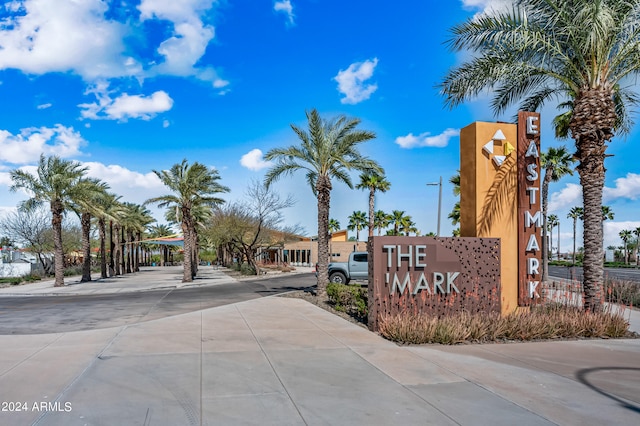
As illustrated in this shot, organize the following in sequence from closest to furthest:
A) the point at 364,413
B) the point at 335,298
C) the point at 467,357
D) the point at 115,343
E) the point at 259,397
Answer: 1. the point at 364,413
2. the point at 259,397
3. the point at 467,357
4. the point at 115,343
5. the point at 335,298

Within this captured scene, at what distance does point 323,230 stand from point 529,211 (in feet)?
28.1

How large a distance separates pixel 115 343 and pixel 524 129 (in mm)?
11624

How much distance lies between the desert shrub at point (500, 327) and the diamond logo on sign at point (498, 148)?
4.12 meters

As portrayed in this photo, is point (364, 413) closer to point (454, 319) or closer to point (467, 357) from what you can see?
point (467, 357)

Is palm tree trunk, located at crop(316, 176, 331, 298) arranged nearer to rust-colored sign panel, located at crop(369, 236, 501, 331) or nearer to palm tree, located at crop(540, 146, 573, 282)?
rust-colored sign panel, located at crop(369, 236, 501, 331)

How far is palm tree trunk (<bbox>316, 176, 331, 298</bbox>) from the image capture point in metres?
19.2

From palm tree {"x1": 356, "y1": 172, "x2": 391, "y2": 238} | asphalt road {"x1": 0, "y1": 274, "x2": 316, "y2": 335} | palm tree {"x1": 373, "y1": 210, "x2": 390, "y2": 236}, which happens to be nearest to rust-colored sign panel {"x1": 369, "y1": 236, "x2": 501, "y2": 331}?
asphalt road {"x1": 0, "y1": 274, "x2": 316, "y2": 335}

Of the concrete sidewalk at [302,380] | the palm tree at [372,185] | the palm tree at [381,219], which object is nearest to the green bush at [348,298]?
the concrete sidewalk at [302,380]

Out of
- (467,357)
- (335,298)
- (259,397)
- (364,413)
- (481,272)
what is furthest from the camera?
(335,298)

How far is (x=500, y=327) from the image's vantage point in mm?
10492

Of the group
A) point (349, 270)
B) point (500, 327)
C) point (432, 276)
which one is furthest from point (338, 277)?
point (500, 327)

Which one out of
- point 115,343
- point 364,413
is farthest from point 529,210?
point 115,343

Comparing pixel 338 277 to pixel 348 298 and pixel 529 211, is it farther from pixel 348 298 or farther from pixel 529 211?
pixel 529 211

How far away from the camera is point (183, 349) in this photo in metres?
8.94
